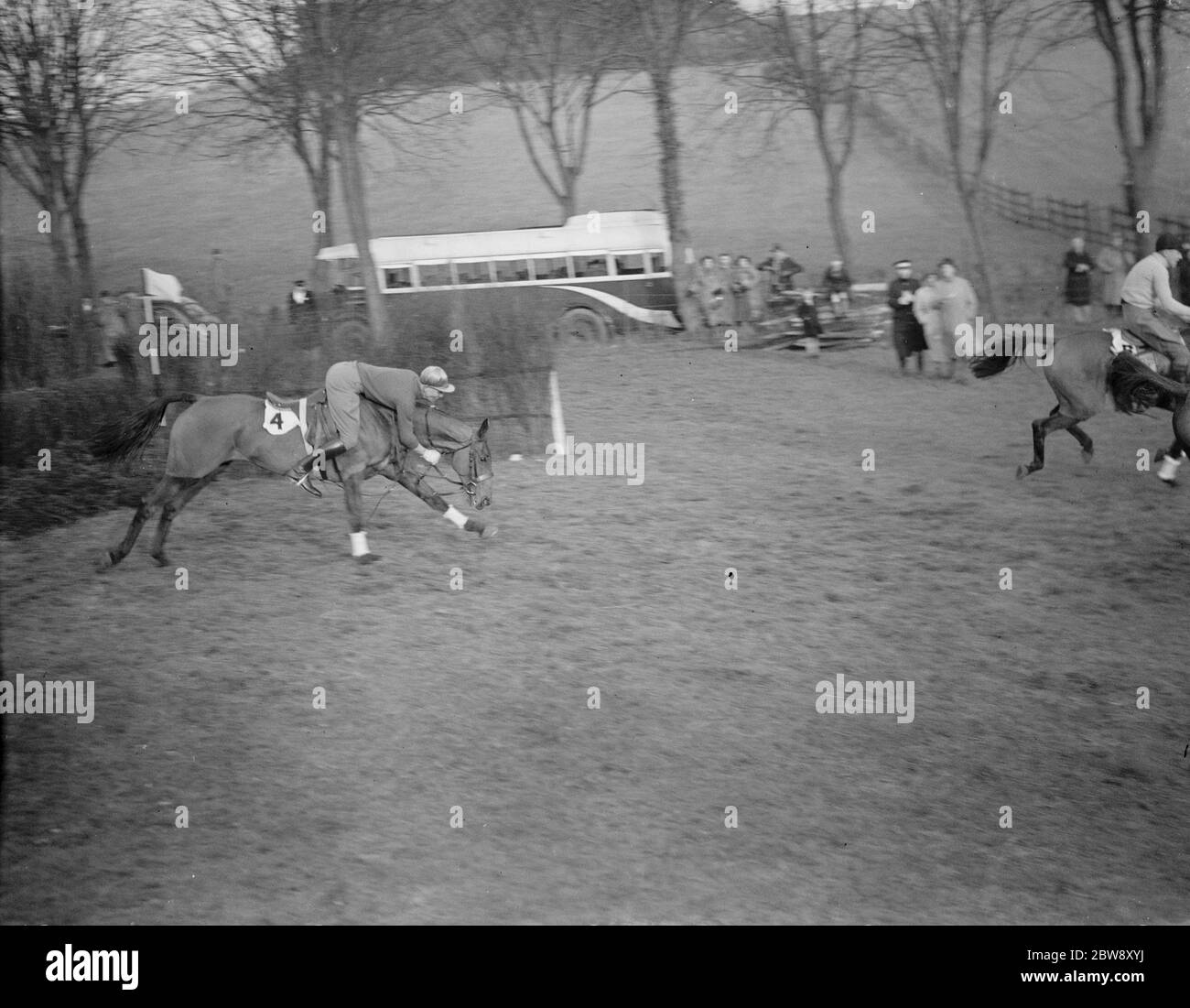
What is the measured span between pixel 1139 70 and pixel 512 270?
9.51 ft

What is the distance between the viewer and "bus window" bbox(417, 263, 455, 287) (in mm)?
5059

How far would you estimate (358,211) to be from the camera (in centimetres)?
504

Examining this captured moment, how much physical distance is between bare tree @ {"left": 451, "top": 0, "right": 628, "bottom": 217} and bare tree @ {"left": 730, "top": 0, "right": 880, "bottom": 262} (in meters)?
0.66

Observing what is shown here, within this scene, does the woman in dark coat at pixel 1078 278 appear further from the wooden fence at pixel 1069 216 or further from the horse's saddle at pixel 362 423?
the horse's saddle at pixel 362 423

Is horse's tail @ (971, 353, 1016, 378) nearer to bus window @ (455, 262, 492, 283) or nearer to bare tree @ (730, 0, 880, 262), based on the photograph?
bare tree @ (730, 0, 880, 262)

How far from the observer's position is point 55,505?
Result: 4762 mm

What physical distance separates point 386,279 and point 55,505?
5.43 feet

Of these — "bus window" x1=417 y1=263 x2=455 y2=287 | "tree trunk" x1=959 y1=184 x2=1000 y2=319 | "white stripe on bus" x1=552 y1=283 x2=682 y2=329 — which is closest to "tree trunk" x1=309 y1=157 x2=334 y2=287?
"bus window" x1=417 y1=263 x2=455 y2=287

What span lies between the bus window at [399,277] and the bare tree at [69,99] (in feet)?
3.83

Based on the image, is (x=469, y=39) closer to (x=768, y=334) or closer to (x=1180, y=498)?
(x=768, y=334)

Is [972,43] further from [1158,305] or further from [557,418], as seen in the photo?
[557,418]
